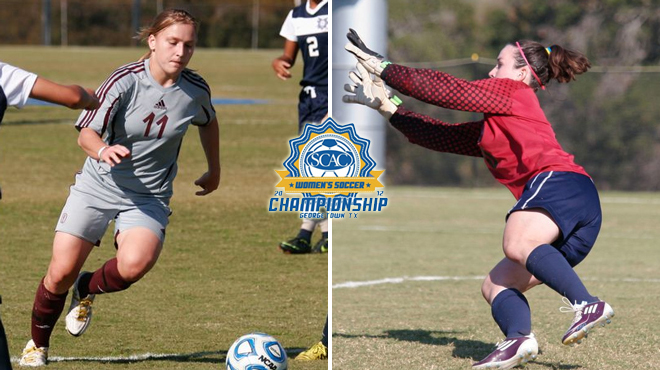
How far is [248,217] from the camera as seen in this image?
1073 cm

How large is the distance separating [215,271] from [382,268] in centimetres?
156

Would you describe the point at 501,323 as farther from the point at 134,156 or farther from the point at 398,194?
the point at 398,194

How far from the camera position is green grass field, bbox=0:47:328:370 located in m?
5.61

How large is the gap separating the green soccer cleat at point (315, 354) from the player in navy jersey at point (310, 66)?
3.52m

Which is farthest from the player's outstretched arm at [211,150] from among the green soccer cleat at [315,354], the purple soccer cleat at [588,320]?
the purple soccer cleat at [588,320]

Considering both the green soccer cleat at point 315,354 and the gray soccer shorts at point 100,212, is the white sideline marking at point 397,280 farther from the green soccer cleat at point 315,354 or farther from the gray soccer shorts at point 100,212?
the gray soccer shorts at point 100,212

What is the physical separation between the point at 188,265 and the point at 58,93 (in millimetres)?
4389

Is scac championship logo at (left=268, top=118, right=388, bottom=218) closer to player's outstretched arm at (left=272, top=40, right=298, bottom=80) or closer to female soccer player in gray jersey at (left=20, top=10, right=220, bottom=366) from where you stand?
player's outstretched arm at (left=272, top=40, right=298, bottom=80)

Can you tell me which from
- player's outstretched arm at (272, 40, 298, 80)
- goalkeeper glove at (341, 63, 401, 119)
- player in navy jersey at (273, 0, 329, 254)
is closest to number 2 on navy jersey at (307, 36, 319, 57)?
player in navy jersey at (273, 0, 329, 254)

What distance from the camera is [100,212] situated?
4988mm

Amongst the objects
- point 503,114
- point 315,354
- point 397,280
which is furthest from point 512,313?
point 397,280

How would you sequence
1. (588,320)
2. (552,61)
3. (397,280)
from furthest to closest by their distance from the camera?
(397,280), (552,61), (588,320)

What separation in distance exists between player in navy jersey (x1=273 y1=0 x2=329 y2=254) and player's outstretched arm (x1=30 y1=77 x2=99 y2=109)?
478 centimetres

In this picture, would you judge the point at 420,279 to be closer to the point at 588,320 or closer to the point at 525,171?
the point at 525,171
